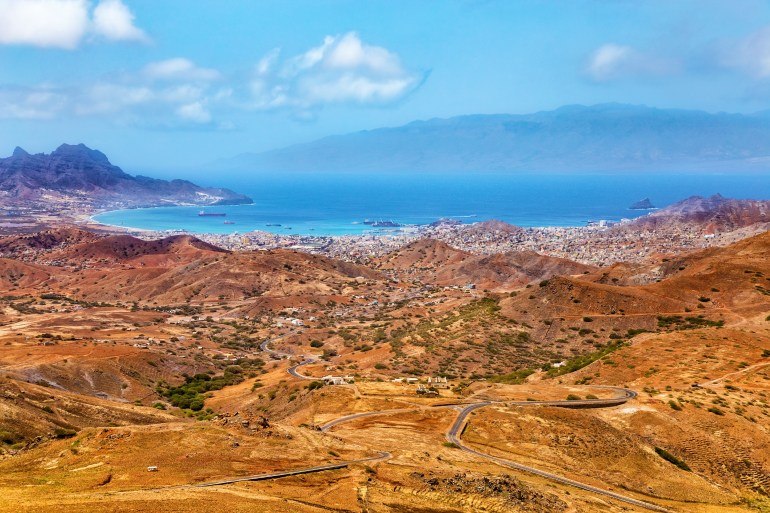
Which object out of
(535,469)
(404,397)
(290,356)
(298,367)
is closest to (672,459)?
(535,469)

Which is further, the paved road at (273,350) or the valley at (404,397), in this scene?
the paved road at (273,350)

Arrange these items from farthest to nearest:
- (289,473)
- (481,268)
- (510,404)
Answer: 1. (481,268)
2. (510,404)
3. (289,473)

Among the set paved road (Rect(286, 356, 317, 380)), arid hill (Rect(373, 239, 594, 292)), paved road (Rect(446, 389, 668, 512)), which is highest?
arid hill (Rect(373, 239, 594, 292))

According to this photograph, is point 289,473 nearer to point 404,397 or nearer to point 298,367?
point 404,397

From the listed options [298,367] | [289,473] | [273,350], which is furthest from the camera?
[273,350]

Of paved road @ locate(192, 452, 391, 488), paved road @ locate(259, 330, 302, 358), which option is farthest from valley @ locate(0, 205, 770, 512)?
paved road @ locate(259, 330, 302, 358)

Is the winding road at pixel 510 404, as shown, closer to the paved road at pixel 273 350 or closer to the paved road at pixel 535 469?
the paved road at pixel 535 469

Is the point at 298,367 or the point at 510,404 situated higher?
the point at 510,404

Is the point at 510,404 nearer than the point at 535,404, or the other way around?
the point at 510,404

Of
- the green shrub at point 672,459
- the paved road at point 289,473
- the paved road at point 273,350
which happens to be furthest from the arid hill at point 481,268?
the paved road at point 289,473

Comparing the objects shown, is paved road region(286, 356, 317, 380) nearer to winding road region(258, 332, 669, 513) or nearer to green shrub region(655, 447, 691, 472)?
winding road region(258, 332, 669, 513)

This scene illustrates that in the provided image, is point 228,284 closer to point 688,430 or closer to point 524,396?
point 524,396

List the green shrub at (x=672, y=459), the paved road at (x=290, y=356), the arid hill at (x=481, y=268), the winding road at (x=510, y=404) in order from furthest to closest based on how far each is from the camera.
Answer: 1. the arid hill at (x=481, y=268)
2. the paved road at (x=290, y=356)
3. the green shrub at (x=672, y=459)
4. the winding road at (x=510, y=404)
